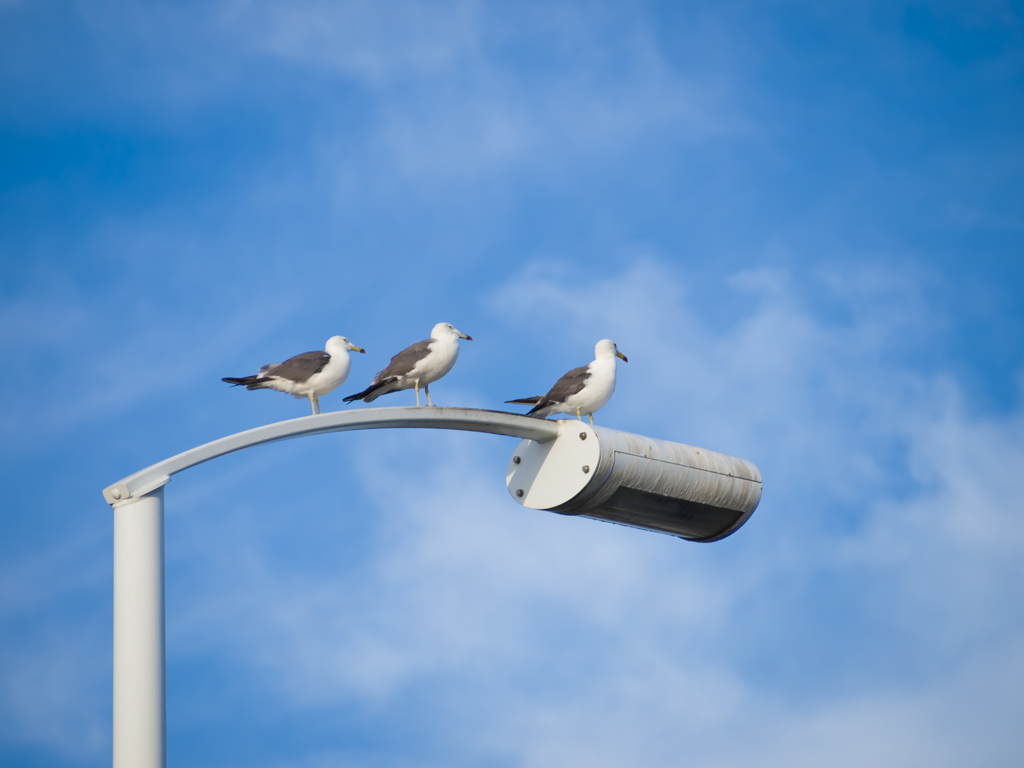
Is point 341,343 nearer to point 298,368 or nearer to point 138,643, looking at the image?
point 298,368

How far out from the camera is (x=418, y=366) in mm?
9383

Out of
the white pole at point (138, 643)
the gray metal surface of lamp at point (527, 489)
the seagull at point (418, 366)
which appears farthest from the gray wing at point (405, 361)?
the white pole at point (138, 643)

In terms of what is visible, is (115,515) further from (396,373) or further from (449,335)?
(449,335)

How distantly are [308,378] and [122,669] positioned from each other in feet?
17.8

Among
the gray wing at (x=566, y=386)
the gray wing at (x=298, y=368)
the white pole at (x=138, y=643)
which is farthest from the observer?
the gray wing at (x=298, y=368)

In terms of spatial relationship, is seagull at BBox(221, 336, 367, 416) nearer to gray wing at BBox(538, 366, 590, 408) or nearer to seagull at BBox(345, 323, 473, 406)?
seagull at BBox(345, 323, 473, 406)

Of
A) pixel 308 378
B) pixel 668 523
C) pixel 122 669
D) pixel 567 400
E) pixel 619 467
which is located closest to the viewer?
pixel 122 669

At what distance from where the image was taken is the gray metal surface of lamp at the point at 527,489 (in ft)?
14.2

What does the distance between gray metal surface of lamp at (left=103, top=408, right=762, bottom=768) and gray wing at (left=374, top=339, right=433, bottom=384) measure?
2.03 metres

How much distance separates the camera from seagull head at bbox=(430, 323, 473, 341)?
9.71 metres

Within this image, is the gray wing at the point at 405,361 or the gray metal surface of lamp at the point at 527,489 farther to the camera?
the gray wing at the point at 405,361

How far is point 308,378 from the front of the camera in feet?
31.5

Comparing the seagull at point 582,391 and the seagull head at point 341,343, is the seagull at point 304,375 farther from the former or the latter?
the seagull at point 582,391

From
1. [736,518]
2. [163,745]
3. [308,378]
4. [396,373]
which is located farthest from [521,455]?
[163,745]
